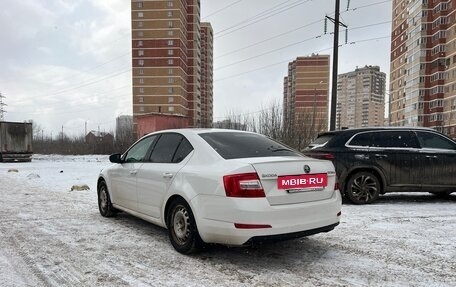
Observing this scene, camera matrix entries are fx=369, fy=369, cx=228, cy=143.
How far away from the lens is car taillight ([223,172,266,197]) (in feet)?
12.6

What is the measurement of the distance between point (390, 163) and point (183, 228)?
5355 mm

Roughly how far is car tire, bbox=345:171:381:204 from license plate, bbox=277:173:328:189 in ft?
12.9

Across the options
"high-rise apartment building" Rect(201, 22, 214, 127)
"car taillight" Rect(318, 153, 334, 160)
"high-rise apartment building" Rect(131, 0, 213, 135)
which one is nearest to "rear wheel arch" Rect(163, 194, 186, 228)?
"car taillight" Rect(318, 153, 334, 160)

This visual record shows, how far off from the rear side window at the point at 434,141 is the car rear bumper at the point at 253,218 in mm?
4973

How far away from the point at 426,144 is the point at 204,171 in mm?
6007

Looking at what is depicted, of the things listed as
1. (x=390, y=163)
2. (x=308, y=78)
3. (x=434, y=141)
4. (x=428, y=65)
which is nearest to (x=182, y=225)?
(x=390, y=163)

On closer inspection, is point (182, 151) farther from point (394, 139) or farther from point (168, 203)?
point (394, 139)

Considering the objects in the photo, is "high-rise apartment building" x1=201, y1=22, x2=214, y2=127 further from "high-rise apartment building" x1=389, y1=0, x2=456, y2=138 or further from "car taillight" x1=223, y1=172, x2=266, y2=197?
"car taillight" x1=223, y1=172, x2=266, y2=197

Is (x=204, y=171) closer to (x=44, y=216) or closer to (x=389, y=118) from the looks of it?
(x=44, y=216)

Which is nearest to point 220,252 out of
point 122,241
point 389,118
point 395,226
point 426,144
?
point 122,241

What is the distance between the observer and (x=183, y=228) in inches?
177

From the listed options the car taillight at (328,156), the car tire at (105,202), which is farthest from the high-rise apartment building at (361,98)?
the car tire at (105,202)

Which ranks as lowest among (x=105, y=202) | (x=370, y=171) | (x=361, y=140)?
(x=105, y=202)

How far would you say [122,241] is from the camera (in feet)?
16.9
